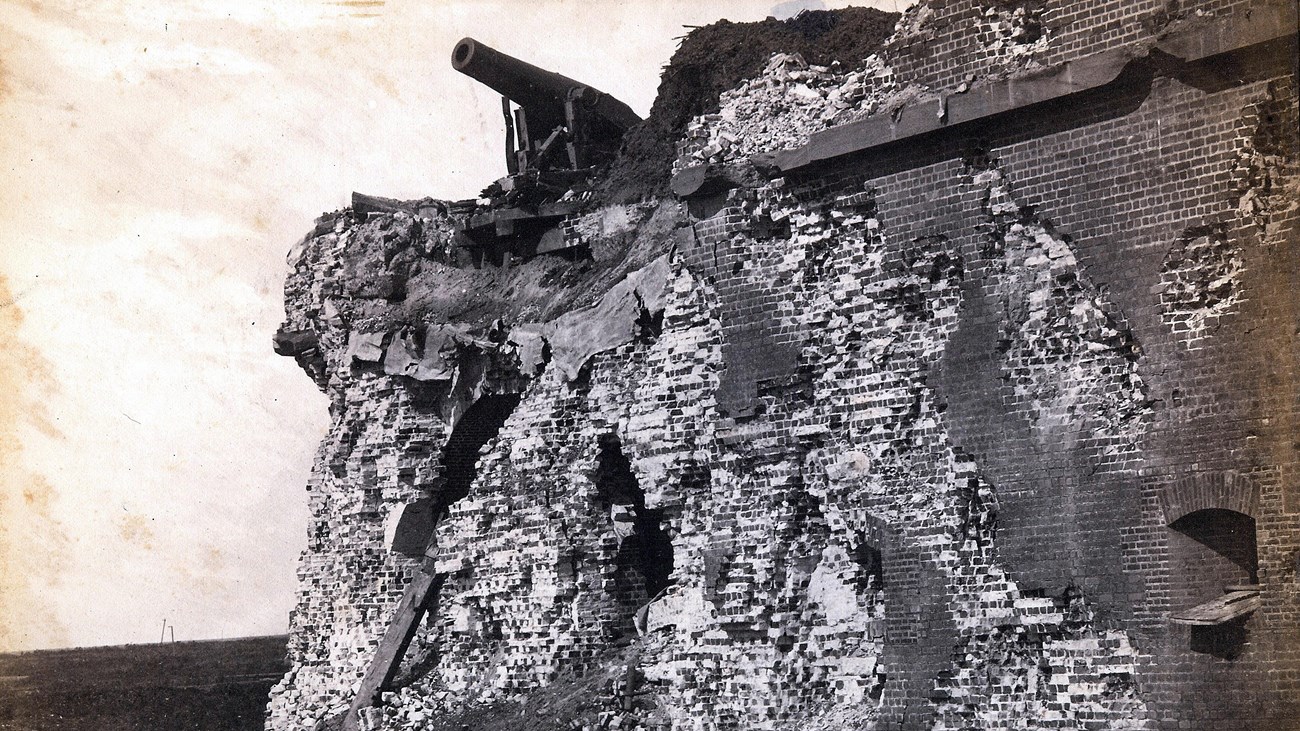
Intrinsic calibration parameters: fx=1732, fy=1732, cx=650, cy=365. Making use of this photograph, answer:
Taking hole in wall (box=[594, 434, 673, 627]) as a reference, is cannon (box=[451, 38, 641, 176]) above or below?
above

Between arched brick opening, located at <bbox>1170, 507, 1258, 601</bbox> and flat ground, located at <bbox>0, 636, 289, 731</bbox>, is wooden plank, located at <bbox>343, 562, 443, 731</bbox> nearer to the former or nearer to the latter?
arched brick opening, located at <bbox>1170, 507, 1258, 601</bbox>

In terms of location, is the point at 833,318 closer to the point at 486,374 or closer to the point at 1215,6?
the point at 1215,6

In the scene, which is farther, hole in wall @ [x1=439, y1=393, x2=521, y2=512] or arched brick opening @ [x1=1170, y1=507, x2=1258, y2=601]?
hole in wall @ [x1=439, y1=393, x2=521, y2=512]

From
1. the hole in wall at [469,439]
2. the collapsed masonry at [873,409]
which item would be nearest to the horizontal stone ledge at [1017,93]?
the collapsed masonry at [873,409]

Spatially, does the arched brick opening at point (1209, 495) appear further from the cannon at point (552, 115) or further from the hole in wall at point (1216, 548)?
the cannon at point (552, 115)

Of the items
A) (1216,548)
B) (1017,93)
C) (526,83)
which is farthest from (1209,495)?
(526,83)

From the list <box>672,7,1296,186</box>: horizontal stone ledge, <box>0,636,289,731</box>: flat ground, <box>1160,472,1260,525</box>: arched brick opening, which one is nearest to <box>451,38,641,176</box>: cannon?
<box>672,7,1296,186</box>: horizontal stone ledge
